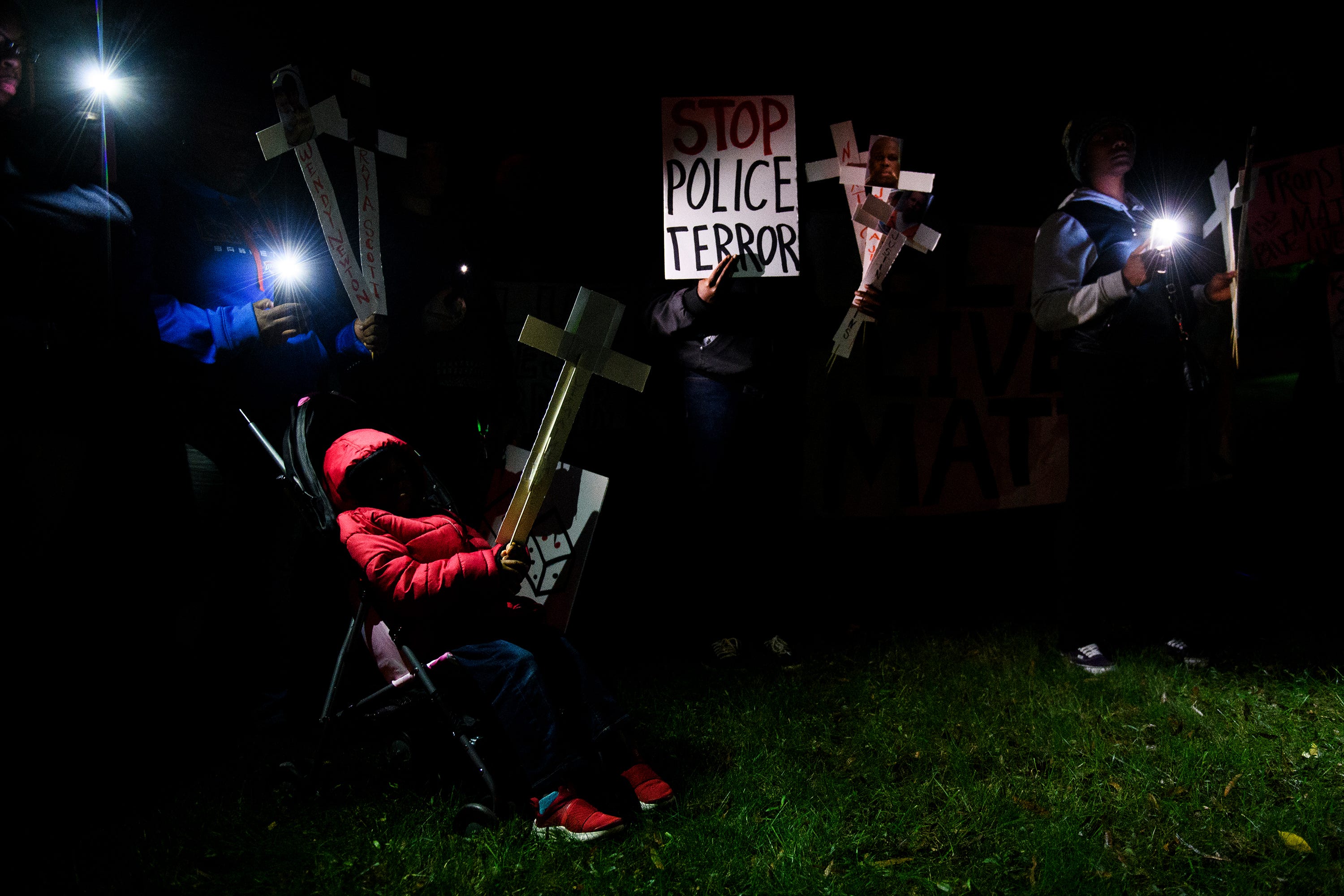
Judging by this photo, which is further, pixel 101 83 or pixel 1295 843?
pixel 101 83

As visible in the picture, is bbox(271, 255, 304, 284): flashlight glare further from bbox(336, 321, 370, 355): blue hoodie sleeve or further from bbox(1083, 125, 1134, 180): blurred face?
bbox(1083, 125, 1134, 180): blurred face

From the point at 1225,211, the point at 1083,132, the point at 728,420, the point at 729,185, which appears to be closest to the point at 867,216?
the point at 729,185

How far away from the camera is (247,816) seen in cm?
263

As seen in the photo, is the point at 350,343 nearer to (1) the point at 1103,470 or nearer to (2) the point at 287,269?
(2) the point at 287,269

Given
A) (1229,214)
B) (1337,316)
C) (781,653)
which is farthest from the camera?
(1337,316)

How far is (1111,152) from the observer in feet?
12.1

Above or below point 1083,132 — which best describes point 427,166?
below

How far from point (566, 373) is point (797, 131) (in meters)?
3.32

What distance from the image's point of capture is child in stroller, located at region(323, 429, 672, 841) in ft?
8.47

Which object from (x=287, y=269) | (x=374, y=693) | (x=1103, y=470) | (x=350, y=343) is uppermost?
(x=287, y=269)

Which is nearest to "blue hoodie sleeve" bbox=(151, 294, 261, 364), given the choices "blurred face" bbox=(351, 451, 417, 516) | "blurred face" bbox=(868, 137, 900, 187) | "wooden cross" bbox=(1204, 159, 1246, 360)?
"blurred face" bbox=(351, 451, 417, 516)

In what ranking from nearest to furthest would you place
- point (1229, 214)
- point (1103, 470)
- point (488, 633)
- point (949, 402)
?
point (488, 633) < point (1103, 470) < point (1229, 214) < point (949, 402)

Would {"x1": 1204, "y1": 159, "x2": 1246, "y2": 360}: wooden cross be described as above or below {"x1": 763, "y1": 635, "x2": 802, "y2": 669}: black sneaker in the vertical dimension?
above

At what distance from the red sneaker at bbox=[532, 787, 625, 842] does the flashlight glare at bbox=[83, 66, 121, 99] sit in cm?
275
